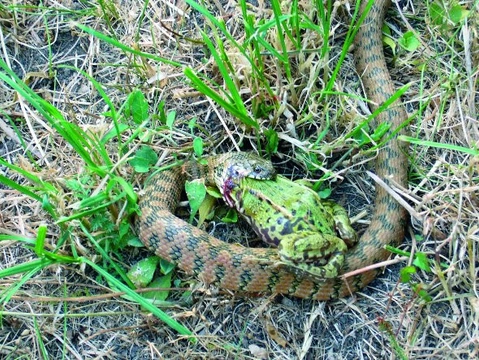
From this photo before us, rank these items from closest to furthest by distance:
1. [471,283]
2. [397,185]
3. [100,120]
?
[471,283]
[397,185]
[100,120]

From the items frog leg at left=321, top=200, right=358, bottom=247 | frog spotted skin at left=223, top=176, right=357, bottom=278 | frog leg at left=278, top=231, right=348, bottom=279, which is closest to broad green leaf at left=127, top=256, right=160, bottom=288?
frog spotted skin at left=223, top=176, right=357, bottom=278

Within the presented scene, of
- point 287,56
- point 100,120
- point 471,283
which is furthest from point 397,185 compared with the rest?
point 100,120

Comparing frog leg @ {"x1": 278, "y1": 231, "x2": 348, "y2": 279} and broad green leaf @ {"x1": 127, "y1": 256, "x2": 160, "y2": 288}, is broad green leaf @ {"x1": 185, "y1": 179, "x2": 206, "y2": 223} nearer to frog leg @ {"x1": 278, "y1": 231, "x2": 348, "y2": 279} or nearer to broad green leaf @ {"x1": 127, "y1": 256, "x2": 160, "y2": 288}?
broad green leaf @ {"x1": 127, "y1": 256, "x2": 160, "y2": 288}

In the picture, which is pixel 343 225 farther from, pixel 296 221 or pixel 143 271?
pixel 143 271

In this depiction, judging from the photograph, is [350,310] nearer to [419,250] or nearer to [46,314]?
[419,250]

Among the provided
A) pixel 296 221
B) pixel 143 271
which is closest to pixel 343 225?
pixel 296 221

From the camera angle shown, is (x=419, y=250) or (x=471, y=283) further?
(x=419, y=250)
